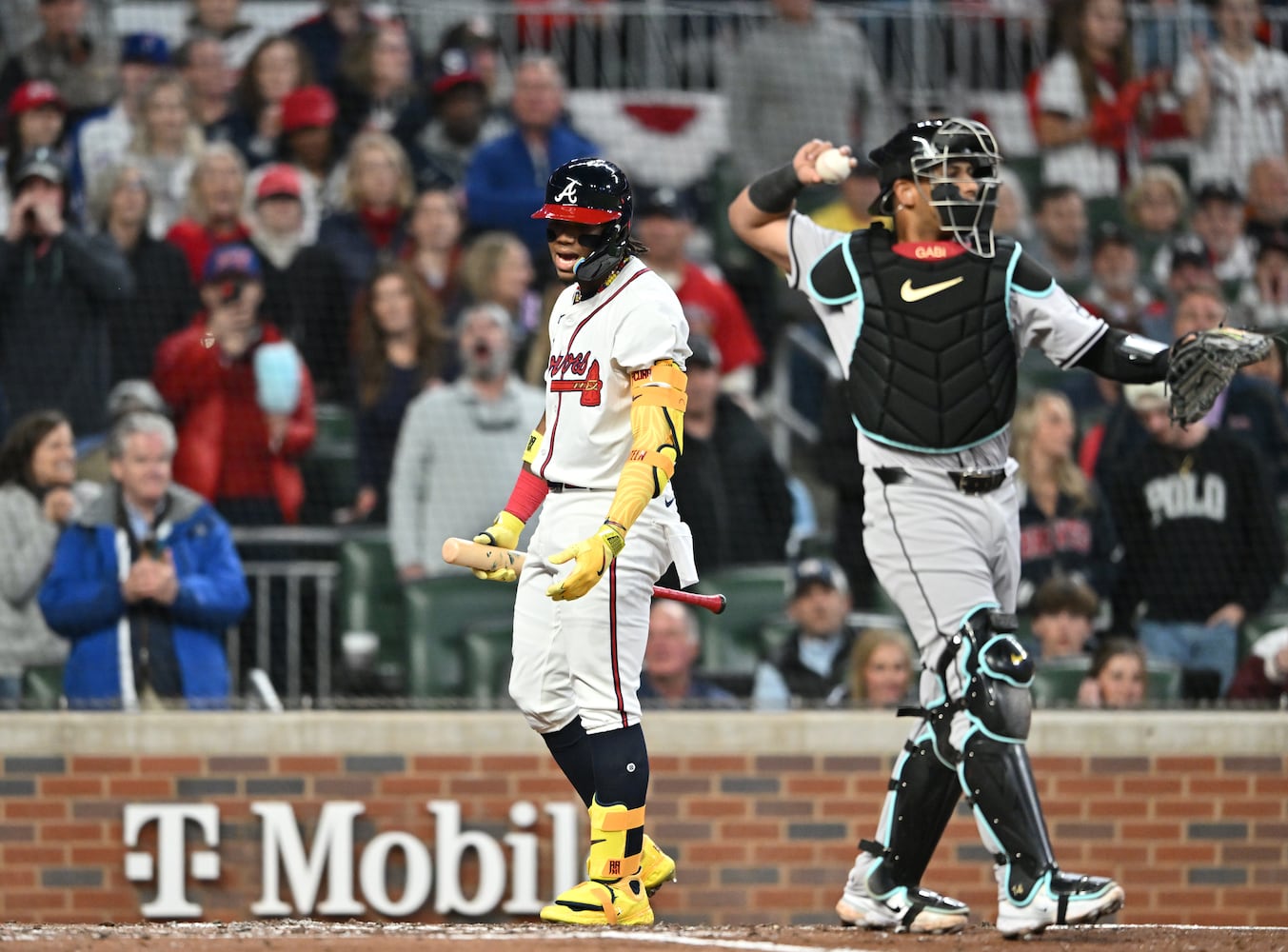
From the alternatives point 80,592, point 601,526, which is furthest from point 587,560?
point 80,592

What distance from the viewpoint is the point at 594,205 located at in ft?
16.8

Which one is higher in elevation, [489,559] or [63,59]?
[63,59]

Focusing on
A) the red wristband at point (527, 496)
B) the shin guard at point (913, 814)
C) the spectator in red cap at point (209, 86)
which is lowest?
the shin guard at point (913, 814)

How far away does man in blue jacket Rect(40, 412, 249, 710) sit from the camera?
7.29 metres

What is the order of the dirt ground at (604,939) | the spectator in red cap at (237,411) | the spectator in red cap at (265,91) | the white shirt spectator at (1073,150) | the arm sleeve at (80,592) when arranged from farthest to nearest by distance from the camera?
1. the white shirt spectator at (1073,150)
2. the spectator in red cap at (265,91)
3. the spectator in red cap at (237,411)
4. the arm sleeve at (80,592)
5. the dirt ground at (604,939)

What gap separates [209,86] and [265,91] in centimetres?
27

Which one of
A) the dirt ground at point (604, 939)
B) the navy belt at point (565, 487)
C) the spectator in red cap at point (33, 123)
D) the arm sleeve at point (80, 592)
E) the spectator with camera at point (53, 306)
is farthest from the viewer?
the spectator in red cap at point (33, 123)

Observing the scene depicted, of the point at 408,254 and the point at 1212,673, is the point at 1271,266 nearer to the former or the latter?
the point at 1212,673

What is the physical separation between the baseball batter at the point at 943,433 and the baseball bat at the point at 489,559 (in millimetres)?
431

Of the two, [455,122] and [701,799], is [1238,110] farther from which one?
[701,799]

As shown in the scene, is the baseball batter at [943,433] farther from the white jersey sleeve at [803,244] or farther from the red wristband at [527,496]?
the red wristband at [527,496]

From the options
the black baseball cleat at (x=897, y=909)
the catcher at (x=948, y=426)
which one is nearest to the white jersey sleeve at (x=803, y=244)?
the catcher at (x=948, y=426)

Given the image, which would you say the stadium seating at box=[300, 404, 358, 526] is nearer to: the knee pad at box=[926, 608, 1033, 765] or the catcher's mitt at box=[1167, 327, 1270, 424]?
the knee pad at box=[926, 608, 1033, 765]

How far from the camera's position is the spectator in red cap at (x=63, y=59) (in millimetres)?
9742
